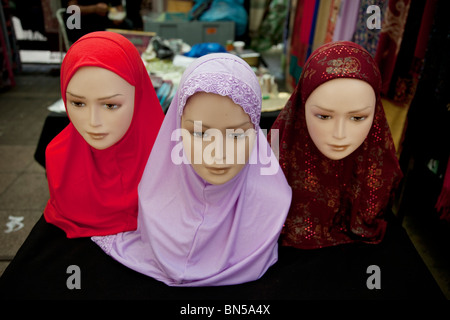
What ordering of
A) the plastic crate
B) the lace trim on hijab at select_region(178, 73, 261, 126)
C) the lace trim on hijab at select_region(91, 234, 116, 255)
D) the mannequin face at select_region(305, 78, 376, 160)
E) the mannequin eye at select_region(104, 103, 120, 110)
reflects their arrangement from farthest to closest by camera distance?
the plastic crate → the lace trim on hijab at select_region(91, 234, 116, 255) → the mannequin eye at select_region(104, 103, 120, 110) → the mannequin face at select_region(305, 78, 376, 160) → the lace trim on hijab at select_region(178, 73, 261, 126)

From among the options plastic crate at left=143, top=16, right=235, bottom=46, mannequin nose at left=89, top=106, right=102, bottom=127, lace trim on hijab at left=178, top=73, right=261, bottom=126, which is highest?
lace trim on hijab at left=178, top=73, right=261, bottom=126

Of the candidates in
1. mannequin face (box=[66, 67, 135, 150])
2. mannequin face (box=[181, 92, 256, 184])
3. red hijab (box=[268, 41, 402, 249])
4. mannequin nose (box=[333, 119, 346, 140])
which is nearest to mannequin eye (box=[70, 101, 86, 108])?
mannequin face (box=[66, 67, 135, 150])

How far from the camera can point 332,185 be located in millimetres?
1344

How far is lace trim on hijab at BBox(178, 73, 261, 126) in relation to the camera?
3.16 ft

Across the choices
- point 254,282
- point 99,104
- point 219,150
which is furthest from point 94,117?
point 254,282

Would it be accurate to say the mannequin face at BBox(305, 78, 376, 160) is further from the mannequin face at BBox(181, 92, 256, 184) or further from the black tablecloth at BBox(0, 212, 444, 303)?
the black tablecloth at BBox(0, 212, 444, 303)

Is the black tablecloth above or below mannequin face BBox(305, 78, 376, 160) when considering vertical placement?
below

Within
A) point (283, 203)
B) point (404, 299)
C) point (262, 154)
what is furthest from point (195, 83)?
point (404, 299)

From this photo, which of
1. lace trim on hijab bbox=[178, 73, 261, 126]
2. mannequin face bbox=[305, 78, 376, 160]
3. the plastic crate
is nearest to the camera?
lace trim on hijab bbox=[178, 73, 261, 126]

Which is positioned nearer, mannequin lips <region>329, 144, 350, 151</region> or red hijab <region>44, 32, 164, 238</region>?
mannequin lips <region>329, 144, 350, 151</region>

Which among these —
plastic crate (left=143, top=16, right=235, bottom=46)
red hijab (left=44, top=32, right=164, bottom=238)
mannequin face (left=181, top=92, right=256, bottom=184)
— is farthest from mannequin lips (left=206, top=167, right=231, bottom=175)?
plastic crate (left=143, top=16, right=235, bottom=46)

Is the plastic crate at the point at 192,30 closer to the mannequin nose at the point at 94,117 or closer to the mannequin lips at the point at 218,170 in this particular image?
the mannequin nose at the point at 94,117

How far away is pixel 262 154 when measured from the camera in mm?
1245
